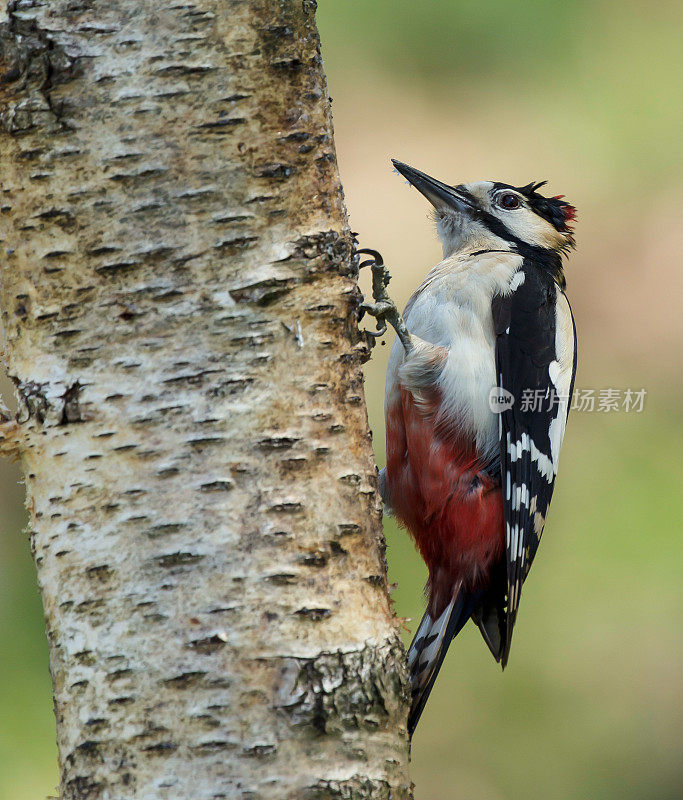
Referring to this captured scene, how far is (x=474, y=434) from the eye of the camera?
9.25ft

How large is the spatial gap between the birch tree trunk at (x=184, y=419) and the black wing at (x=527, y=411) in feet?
3.63

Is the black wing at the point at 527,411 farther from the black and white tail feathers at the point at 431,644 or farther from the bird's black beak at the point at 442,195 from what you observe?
the bird's black beak at the point at 442,195

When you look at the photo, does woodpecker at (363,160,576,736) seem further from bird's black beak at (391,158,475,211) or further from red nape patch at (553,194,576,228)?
red nape patch at (553,194,576,228)

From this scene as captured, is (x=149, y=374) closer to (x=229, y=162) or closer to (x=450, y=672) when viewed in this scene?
(x=229, y=162)

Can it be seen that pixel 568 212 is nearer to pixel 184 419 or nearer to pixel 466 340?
pixel 466 340

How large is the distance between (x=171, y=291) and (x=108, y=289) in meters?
0.11

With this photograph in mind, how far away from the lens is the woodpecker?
9.05 feet

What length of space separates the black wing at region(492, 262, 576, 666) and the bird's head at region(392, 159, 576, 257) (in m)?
0.25

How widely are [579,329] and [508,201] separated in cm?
99

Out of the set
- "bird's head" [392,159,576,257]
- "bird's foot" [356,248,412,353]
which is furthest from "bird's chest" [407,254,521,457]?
"bird's head" [392,159,576,257]

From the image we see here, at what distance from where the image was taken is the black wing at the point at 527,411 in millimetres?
2740

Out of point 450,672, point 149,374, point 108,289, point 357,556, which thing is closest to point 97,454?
point 149,374

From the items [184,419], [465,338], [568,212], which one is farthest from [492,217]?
[184,419]

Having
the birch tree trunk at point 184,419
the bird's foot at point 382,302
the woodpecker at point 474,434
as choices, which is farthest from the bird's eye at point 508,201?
the birch tree trunk at point 184,419
